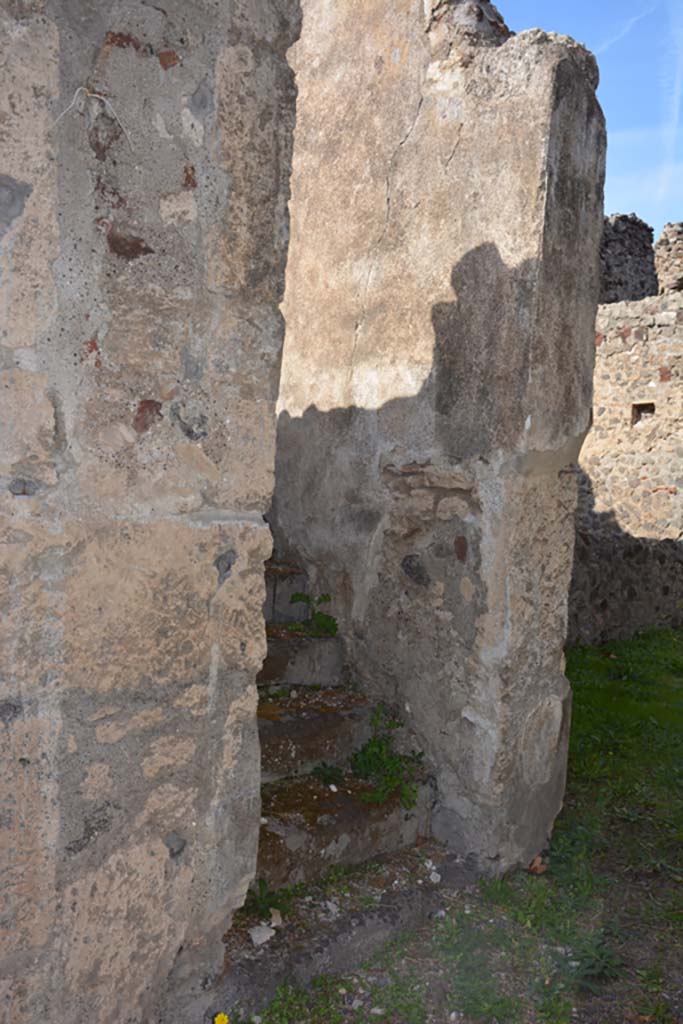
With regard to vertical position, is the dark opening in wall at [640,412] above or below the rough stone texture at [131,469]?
above

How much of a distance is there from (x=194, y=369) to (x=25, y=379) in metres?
0.38

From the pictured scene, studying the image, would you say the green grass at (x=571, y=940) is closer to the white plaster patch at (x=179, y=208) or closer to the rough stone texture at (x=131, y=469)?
the rough stone texture at (x=131, y=469)

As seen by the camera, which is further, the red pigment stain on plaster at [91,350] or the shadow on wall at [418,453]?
the shadow on wall at [418,453]

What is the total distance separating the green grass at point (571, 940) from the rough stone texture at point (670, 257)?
9.66 m

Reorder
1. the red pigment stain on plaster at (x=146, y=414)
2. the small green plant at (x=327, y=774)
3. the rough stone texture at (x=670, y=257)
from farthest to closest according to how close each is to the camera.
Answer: the rough stone texture at (x=670, y=257) → the small green plant at (x=327, y=774) → the red pigment stain on plaster at (x=146, y=414)

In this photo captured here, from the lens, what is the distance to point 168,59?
71.7 inches

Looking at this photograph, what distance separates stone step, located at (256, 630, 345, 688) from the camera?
3.39m

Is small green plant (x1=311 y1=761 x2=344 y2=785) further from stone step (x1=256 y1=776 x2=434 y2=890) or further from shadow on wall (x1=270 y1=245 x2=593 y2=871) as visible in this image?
shadow on wall (x1=270 y1=245 x2=593 y2=871)

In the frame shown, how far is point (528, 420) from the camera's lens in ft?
9.49

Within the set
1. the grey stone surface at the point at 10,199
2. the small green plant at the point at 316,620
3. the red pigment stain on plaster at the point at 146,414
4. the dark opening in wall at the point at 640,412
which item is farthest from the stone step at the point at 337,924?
the dark opening in wall at the point at 640,412

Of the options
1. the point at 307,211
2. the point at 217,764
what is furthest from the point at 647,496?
the point at 217,764

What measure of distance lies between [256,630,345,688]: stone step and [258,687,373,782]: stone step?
0.21ft

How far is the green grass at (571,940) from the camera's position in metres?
2.47

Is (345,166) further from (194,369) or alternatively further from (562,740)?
(562,740)
